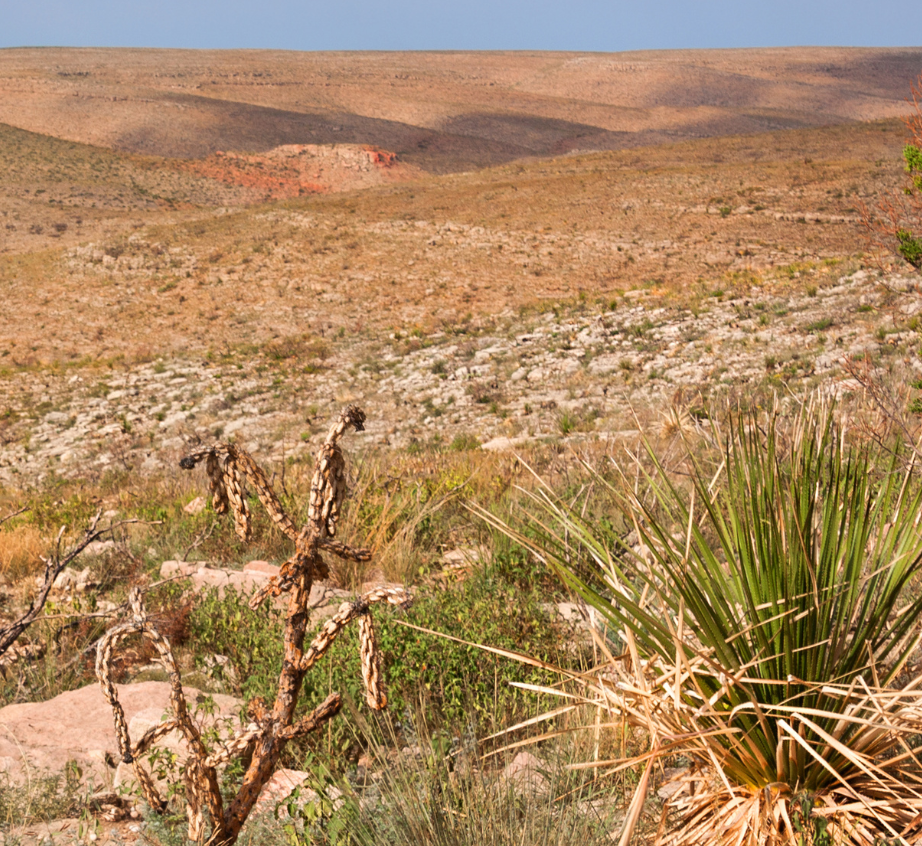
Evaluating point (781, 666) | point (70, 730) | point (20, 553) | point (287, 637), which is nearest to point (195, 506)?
point (20, 553)

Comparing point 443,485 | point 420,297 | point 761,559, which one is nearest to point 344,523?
point 443,485

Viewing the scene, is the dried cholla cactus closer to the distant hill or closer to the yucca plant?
the yucca plant

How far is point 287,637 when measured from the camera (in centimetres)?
157

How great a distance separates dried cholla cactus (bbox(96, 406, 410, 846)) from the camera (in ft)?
4.64

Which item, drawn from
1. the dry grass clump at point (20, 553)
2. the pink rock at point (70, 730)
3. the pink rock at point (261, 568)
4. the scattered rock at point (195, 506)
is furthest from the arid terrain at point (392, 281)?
the pink rock at point (70, 730)

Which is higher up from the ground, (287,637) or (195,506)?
(287,637)

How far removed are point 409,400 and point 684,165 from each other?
21.9 metres

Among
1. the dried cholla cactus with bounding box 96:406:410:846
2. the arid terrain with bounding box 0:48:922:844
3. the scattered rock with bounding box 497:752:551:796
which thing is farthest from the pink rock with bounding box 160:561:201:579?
the dried cholla cactus with bounding box 96:406:410:846

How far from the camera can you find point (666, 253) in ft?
66.4

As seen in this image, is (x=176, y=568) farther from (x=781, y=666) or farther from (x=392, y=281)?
(x=392, y=281)

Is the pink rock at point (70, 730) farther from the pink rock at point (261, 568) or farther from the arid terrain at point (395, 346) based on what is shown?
the pink rock at point (261, 568)

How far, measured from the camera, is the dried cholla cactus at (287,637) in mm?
1413

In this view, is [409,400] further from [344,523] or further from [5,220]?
[5,220]

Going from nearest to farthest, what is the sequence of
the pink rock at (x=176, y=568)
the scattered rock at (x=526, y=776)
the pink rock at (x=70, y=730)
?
the scattered rock at (x=526, y=776)
the pink rock at (x=70, y=730)
the pink rock at (x=176, y=568)
